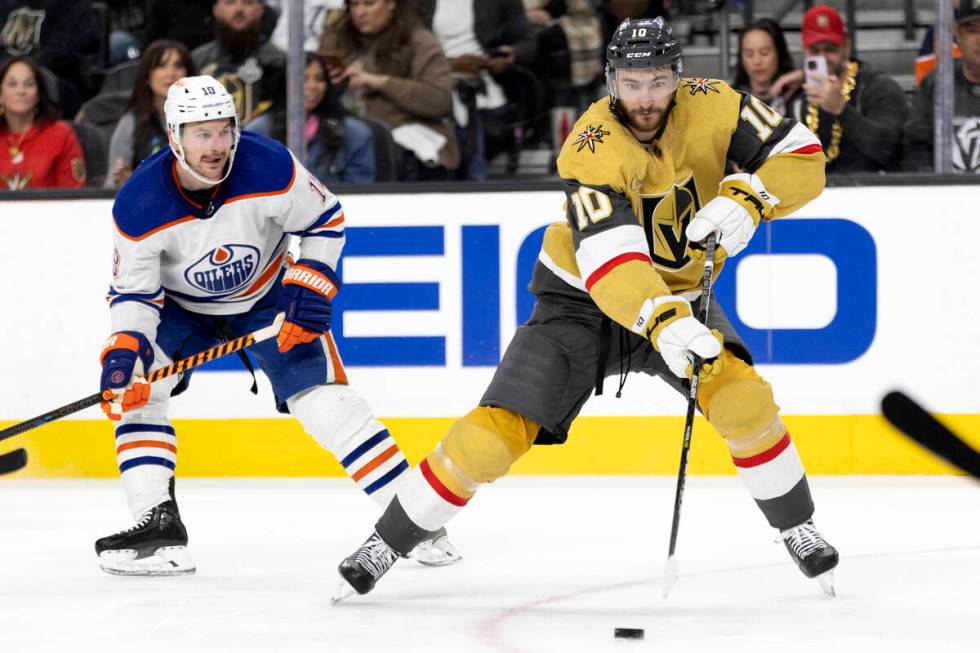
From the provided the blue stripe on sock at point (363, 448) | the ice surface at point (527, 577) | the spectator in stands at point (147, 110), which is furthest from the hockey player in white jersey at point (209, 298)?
the spectator in stands at point (147, 110)

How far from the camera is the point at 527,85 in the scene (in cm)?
482

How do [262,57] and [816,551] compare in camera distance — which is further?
[262,57]

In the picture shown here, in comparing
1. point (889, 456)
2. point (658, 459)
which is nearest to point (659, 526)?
point (658, 459)

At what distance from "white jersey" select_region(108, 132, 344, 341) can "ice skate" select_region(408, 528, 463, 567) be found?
0.66 m

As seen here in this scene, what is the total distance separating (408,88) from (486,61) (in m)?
0.28

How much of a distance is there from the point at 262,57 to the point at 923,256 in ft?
7.26

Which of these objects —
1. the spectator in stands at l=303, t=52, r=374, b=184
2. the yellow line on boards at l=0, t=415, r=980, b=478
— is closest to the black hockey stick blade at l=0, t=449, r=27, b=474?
the yellow line on boards at l=0, t=415, r=980, b=478

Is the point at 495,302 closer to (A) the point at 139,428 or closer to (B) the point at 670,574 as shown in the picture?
(A) the point at 139,428

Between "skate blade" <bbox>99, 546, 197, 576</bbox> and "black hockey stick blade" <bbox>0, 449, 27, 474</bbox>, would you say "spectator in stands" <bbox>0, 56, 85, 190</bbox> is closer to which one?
"black hockey stick blade" <bbox>0, 449, 27, 474</bbox>

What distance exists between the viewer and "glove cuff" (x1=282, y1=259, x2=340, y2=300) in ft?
10.7

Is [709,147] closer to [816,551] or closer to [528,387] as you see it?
[528,387]

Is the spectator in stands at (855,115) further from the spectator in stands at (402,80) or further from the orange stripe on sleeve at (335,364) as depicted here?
the orange stripe on sleeve at (335,364)

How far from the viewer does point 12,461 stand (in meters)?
4.75

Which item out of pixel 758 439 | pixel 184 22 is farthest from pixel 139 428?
pixel 184 22
